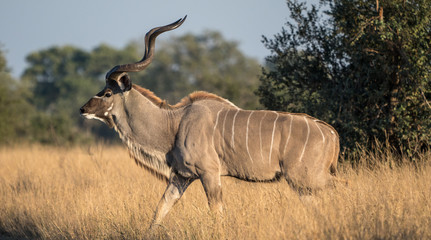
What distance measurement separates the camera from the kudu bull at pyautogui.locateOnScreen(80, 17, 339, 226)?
14.6ft

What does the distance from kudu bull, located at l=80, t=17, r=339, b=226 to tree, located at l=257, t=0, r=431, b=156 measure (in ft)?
5.51

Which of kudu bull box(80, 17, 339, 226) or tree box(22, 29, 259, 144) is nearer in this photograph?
kudu bull box(80, 17, 339, 226)

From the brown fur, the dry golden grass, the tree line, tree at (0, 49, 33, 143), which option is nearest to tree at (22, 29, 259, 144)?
tree at (0, 49, 33, 143)

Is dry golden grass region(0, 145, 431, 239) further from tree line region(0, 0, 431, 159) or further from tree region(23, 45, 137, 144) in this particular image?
tree region(23, 45, 137, 144)

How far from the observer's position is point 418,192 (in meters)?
4.14

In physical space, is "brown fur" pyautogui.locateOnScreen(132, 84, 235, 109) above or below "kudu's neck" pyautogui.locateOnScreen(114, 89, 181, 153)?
above

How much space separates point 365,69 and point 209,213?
2976 millimetres

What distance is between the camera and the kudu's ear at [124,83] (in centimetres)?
503

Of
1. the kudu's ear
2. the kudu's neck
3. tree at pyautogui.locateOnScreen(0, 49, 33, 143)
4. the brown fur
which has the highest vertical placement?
the kudu's ear

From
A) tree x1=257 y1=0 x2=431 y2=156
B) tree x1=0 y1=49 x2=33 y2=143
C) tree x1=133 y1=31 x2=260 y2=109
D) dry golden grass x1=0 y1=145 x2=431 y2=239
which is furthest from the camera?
tree x1=133 y1=31 x2=260 y2=109

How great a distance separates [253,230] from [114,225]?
138 centimetres

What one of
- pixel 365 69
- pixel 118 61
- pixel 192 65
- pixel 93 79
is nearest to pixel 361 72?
pixel 365 69

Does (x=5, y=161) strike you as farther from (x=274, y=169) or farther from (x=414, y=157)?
(x=414, y=157)

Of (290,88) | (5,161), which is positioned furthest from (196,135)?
(5,161)
